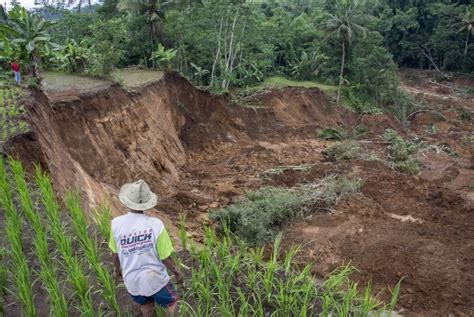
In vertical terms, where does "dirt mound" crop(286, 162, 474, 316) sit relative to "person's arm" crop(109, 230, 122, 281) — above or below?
below

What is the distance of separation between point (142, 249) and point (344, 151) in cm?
1500

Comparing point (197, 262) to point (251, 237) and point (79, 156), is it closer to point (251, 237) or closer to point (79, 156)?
point (251, 237)

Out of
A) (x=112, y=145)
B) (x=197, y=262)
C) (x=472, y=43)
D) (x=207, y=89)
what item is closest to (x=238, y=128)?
(x=207, y=89)

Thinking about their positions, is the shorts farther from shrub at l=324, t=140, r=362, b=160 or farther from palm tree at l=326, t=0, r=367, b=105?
palm tree at l=326, t=0, r=367, b=105

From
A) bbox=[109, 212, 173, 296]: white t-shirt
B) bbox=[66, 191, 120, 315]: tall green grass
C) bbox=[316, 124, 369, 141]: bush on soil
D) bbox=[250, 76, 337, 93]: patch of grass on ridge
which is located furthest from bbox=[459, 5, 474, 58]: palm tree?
bbox=[109, 212, 173, 296]: white t-shirt

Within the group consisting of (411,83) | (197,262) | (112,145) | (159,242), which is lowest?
(411,83)

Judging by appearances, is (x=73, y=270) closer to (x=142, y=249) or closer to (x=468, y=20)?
(x=142, y=249)

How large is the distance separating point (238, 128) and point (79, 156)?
1038 centimetres

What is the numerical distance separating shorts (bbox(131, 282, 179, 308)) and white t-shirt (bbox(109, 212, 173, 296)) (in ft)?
0.18

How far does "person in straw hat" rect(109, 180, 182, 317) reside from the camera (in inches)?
133

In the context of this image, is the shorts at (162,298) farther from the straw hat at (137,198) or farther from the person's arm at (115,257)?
the straw hat at (137,198)

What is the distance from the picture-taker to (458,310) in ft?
23.3

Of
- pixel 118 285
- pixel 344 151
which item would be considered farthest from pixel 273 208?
pixel 344 151

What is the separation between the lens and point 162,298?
3.54 m
